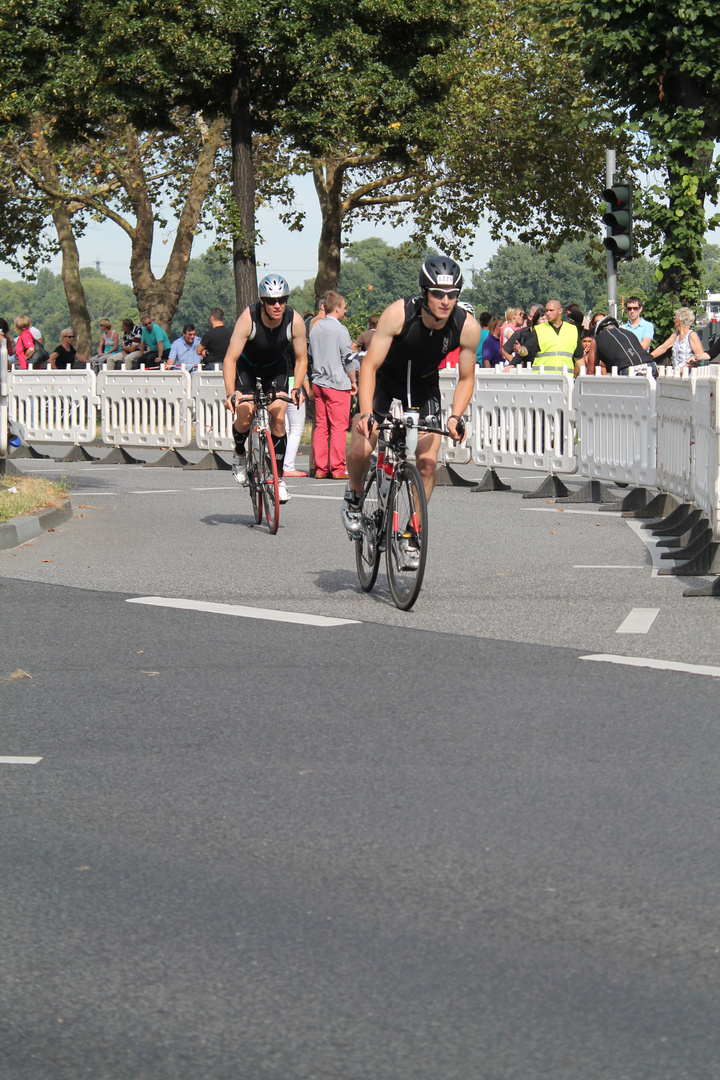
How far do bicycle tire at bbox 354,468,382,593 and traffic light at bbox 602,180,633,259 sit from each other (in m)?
9.53

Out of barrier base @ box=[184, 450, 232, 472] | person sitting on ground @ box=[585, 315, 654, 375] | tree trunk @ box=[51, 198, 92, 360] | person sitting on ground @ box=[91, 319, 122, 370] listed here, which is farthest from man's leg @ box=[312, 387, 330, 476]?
tree trunk @ box=[51, 198, 92, 360]

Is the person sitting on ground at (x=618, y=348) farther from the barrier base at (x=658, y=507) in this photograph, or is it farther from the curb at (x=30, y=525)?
the curb at (x=30, y=525)

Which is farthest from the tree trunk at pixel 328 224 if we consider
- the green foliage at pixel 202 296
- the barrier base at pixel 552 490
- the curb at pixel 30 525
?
the green foliage at pixel 202 296

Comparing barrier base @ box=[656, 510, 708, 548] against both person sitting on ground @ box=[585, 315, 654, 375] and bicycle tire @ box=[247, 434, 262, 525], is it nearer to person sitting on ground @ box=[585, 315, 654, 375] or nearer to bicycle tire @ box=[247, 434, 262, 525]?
bicycle tire @ box=[247, 434, 262, 525]

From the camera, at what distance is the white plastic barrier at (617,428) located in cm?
1458

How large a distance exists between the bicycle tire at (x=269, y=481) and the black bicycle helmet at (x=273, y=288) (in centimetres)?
111

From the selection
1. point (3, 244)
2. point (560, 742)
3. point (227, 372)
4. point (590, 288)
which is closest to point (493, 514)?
point (227, 372)

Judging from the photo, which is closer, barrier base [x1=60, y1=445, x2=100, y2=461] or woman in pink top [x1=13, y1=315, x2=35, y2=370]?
barrier base [x1=60, y1=445, x2=100, y2=461]

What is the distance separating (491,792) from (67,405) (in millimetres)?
Result: 20324

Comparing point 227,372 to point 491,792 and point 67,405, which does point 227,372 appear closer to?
point 491,792

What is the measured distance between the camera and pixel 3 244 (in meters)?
50.0

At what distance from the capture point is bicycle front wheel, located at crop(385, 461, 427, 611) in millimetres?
8453

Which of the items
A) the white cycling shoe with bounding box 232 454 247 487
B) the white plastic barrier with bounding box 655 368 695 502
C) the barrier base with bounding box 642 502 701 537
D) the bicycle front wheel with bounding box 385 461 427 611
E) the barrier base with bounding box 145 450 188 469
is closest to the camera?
the bicycle front wheel with bounding box 385 461 427 611

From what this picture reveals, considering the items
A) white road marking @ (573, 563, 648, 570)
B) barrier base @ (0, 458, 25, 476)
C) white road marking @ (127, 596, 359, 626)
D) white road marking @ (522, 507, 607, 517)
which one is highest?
barrier base @ (0, 458, 25, 476)
